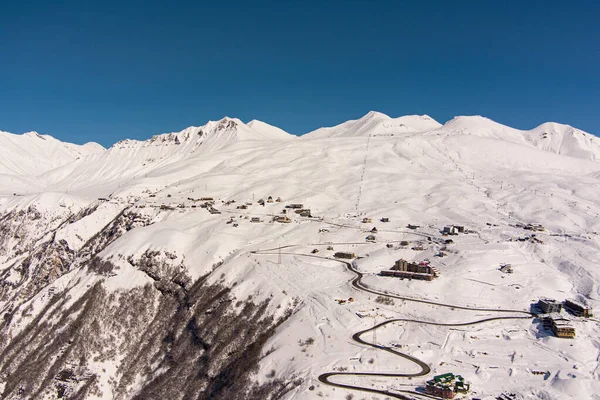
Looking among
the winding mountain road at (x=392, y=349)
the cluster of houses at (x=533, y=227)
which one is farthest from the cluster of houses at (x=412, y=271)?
the cluster of houses at (x=533, y=227)

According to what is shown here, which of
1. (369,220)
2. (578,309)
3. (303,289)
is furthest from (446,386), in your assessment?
(369,220)

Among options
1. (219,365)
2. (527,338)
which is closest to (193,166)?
(219,365)

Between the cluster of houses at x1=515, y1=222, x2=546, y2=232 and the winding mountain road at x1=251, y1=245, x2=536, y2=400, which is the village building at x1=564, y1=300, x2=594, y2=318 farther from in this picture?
the cluster of houses at x1=515, y1=222, x2=546, y2=232

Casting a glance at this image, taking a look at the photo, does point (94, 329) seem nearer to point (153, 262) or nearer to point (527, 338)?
point (153, 262)

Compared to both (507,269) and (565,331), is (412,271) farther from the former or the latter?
(565,331)

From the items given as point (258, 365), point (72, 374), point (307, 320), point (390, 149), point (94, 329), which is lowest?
point (72, 374)

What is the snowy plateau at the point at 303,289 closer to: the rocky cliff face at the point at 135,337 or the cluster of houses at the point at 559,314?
the rocky cliff face at the point at 135,337
